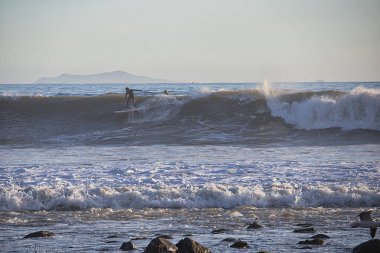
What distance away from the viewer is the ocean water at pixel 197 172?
9.71 m

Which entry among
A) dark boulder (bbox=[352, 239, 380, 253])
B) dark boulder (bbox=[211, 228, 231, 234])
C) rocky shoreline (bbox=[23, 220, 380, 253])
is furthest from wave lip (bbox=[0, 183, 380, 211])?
dark boulder (bbox=[352, 239, 380, 253])

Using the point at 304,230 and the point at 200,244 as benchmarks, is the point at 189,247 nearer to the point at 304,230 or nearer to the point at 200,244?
the point at 200,244

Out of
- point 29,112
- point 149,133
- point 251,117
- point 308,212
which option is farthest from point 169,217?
point 29,112

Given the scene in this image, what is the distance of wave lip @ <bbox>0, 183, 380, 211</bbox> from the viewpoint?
40.0 feet

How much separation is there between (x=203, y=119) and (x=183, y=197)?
15.7 m

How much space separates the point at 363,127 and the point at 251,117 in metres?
5.26

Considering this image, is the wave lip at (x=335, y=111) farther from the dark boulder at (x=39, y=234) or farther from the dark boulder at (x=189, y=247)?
the dark boulder at (x=189, y=247)

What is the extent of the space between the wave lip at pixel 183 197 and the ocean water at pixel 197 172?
0.08ft

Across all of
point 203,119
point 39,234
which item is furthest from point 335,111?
point 39,234

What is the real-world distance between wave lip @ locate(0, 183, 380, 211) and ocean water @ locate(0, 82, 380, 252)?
0.08 feet

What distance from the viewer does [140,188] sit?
510 inches

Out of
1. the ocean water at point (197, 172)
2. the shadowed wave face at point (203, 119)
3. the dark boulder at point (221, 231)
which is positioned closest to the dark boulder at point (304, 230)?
the ocean water at point (197, 172)

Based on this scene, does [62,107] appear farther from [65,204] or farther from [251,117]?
[65,204]

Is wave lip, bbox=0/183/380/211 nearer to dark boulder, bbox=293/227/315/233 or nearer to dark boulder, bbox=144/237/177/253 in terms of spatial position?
dark boulder, bbox=293/227/315/233
